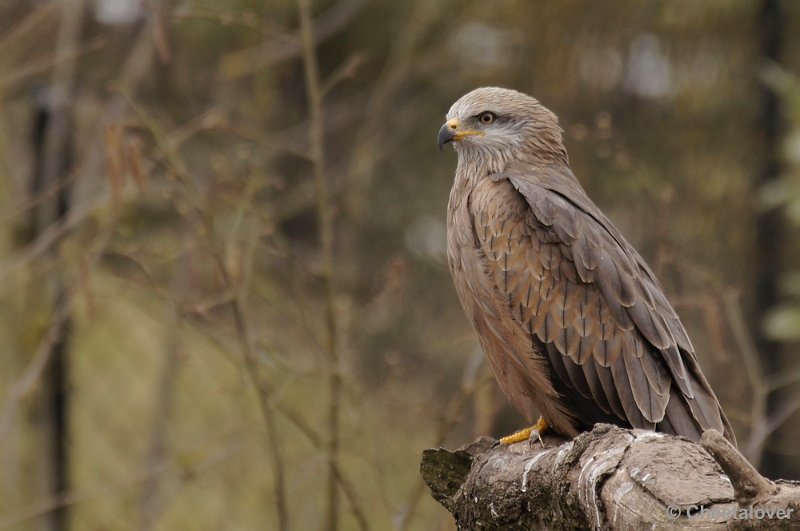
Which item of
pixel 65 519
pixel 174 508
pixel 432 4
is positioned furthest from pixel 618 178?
pixel 65 519

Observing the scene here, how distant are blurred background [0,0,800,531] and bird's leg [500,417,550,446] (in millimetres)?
1107

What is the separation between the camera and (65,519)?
241 inches

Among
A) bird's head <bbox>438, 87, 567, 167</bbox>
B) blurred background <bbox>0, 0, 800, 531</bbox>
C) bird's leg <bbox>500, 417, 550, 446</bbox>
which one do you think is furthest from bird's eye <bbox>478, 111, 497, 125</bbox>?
bird's leg <bbox>500, 417, 550, 446</bbox>

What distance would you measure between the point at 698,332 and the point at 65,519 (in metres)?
3.93

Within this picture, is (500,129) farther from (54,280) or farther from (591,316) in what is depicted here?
(54,280)

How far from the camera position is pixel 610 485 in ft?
9.06

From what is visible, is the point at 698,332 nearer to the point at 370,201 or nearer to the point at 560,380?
the point at 370,201

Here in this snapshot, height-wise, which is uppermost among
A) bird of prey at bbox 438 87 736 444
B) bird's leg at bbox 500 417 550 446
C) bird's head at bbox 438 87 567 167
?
bird's head at bbox 438 87 567 167

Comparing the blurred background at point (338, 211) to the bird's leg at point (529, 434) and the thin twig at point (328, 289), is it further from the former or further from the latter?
the bird's leg at point (529, 434)

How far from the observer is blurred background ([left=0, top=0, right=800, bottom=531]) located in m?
6.12

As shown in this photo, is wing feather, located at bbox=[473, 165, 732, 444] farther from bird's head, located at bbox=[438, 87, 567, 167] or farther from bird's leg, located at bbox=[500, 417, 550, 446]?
bird's head, located at bbox=[438, 87, 567, 167]

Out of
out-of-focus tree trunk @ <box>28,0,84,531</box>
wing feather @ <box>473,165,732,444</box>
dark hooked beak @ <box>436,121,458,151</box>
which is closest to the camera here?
wing feather @ <box>473,165,732,444</box>

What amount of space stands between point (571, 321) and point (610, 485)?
1564mm

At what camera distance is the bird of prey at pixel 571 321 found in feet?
13.7
